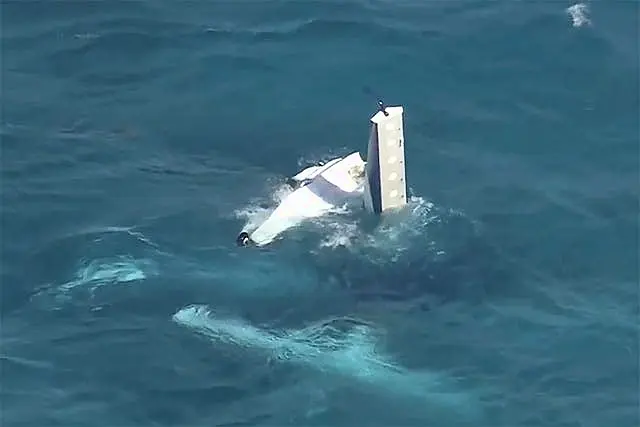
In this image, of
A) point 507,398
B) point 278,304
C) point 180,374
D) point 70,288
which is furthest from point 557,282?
point 70,288

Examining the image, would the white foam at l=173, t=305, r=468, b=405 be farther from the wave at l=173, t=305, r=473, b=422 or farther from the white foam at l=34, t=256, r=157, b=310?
the white foam at l=34, t=256, r=157, b=310

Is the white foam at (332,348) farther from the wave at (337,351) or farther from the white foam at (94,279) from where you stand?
the white foam at (94,279)

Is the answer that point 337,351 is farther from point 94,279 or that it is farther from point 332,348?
point 94,279

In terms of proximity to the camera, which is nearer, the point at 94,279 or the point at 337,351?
the point at 337,351

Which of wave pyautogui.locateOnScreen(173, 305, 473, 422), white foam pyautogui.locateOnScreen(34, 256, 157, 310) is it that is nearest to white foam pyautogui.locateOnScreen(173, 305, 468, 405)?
wave pyautogui.locateOnScreen(173, 305, 473, 422)

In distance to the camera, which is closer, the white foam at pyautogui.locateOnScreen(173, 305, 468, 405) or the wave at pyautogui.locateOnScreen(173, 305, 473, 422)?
the wave at pyautogui.locateOnScreen(173, 305, 473, 422)

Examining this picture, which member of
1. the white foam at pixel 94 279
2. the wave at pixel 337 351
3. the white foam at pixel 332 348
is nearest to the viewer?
the wave at pixel 337 351

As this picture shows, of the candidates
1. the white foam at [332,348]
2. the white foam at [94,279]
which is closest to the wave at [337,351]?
the white foam at [332,348]

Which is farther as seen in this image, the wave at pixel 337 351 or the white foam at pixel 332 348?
the white foam at pixel 332 348

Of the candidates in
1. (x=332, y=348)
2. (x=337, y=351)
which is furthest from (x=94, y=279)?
(x=337, y=351)

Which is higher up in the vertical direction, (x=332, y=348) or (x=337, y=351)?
(x=332, y=348)

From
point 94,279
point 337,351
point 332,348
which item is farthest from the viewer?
point 94,279
